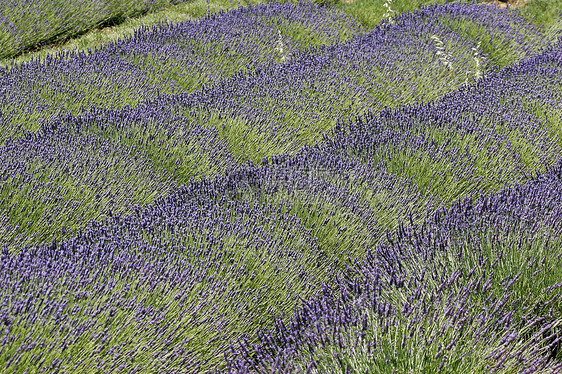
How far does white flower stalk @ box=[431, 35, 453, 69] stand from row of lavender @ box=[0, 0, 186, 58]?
13.2ft

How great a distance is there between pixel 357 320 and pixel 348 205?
1.09 meters

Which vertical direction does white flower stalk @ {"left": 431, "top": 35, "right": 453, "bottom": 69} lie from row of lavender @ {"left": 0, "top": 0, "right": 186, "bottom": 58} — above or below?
below

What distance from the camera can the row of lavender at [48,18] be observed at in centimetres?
625

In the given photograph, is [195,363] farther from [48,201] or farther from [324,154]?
[324,154]

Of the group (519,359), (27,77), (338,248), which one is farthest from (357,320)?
(27,77)

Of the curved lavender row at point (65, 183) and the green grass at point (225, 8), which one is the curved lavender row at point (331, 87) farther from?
the green grass at point (225, 8)

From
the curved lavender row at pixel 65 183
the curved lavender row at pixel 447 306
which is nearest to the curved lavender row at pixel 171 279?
the curved lavender row at pixel 447 306

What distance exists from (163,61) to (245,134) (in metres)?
1.69

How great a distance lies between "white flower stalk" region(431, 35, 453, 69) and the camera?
5.76 meters

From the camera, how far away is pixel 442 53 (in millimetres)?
5754

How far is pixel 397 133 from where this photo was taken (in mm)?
4320

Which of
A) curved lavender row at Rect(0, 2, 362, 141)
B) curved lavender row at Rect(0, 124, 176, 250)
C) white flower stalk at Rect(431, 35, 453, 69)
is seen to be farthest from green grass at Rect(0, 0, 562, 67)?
curved lavender row at Rect(0, 124, 176, 250)

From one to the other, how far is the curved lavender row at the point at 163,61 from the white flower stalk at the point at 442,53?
1.33 m

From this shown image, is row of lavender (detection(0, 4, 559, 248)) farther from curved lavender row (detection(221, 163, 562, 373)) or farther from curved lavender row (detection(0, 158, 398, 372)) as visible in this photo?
curved lavender row (detection(221, 163, 562, 373))
